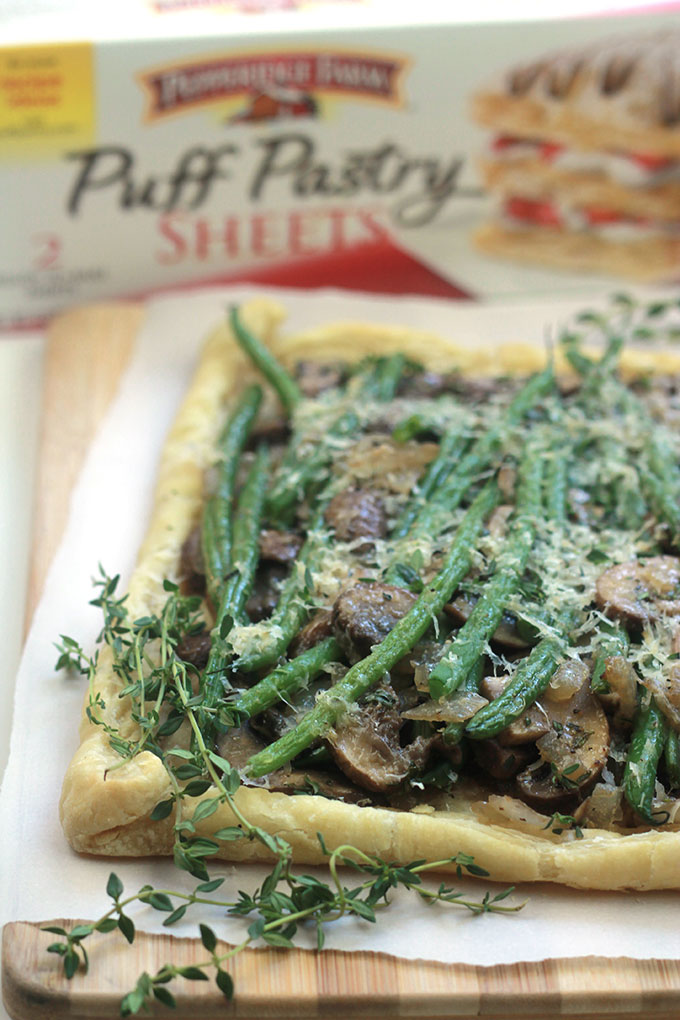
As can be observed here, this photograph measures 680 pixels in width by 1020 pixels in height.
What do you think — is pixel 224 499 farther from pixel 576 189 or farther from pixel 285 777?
pixel 576 189

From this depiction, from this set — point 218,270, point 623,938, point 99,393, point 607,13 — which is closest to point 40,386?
point 99,393

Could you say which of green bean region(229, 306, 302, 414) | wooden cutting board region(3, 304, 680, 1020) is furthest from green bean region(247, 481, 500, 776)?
green bean region(229, 306, 302, 414)

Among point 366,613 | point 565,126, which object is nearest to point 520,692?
point 366,613

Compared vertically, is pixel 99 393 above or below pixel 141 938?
above

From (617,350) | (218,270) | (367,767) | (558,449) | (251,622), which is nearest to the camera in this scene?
(367,767)

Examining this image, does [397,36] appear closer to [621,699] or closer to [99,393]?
[99,393]
